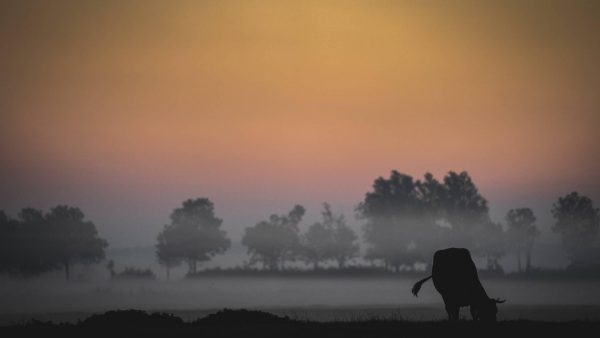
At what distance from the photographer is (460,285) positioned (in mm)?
Result: 34906

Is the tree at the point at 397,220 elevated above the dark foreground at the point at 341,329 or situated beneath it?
elevated above

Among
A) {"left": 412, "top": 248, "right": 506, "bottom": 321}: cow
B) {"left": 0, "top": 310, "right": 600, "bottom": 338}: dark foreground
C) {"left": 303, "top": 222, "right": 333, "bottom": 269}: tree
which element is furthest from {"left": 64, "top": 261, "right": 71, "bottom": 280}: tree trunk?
{"left": 412, "top": 248, "right": 506, "bottom": 321}: cow

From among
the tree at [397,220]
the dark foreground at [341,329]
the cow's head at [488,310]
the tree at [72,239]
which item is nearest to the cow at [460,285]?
the cow's head at [488,310]

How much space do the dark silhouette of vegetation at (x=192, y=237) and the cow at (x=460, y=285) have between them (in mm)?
86670

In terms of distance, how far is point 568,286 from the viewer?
359 ft

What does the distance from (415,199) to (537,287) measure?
22.2m

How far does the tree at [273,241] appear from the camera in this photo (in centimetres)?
12525

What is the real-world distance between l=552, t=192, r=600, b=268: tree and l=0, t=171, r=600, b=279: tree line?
0.52ft

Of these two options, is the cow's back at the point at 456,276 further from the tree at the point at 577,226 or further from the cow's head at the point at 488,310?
the tree at the point at 577,226

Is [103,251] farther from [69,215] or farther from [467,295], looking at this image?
[467,295]

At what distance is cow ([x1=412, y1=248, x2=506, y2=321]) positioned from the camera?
33.5 meters

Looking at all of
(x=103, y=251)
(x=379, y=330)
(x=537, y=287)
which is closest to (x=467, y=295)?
(x=379, y=330)

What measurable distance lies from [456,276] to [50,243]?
97.9 meters

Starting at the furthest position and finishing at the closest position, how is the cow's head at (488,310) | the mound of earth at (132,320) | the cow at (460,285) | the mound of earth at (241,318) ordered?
1. the mound of earth at (241,318)
2. the mound of earth at (132,320)
3. the cow at (460,285)
4. the cow's head at (488,310)
